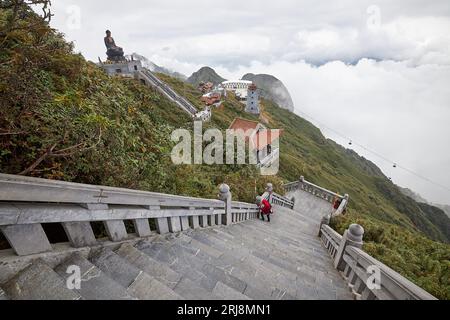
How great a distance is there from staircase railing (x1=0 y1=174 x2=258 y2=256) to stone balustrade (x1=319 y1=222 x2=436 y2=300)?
3.62m

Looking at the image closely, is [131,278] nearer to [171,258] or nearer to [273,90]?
[171,258]

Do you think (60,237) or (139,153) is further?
(139,153)

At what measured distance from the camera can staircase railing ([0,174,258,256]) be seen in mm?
2250

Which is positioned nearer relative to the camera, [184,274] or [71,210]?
[71,210]

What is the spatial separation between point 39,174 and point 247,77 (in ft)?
627

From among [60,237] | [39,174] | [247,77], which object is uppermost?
[247,77]

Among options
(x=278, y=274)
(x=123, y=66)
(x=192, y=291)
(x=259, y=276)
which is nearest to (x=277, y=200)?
(x=278, y=274)

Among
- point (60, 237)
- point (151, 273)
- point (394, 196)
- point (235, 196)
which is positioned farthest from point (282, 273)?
point (394, 196)

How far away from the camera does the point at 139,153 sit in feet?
29.1

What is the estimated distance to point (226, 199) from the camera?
7.62 m

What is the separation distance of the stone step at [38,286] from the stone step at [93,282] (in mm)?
Result: 199

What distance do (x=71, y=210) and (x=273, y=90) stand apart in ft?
573

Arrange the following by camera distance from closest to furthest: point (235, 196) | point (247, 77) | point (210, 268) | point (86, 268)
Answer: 1. point (86, 268)
2. point (210, 268)
3. point (235, 196)
4. point (247, 77)
